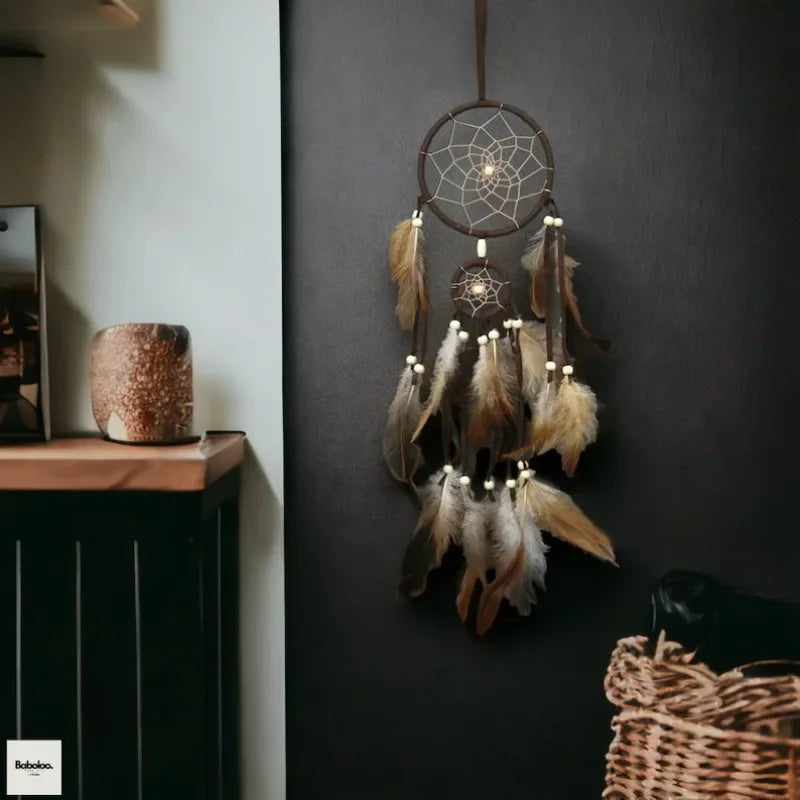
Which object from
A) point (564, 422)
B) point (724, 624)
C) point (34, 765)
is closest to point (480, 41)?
point (564, 422)

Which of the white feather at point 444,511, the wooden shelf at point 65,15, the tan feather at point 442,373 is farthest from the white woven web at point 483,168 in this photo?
the wooden shelf at point 65,15

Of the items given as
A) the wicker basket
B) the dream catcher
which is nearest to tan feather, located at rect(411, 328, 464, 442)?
the dream catcher

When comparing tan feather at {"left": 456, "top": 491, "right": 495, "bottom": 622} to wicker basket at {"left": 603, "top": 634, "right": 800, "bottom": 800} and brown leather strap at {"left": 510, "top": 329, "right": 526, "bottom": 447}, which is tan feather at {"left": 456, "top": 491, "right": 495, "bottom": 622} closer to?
brown leather strap at {"left": 510, "top": 329, "right": 526, "bottom": 447}

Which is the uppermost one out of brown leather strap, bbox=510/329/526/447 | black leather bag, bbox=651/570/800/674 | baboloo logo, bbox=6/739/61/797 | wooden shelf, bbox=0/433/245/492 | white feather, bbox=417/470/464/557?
brown leather strap, bbox=510/329/526/447

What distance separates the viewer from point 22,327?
146 cm

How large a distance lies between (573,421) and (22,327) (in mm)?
874

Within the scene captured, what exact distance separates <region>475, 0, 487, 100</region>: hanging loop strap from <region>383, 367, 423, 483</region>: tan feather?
50 centimetres

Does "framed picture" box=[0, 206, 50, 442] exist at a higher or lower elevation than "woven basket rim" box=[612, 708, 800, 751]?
higher

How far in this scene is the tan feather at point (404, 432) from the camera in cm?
165

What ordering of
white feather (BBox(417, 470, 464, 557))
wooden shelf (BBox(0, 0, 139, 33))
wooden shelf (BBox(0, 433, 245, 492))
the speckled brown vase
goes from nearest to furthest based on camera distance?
wooden shelf (BBox(0, 433, 245, 492)) < the speckled brown vase < wooden shelf (BBox(0, 0, 139, 33)) < white feather (BBox(417, 470, 464, 557))

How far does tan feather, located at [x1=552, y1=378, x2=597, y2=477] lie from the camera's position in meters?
1.60

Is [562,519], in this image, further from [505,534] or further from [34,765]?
[34,765]

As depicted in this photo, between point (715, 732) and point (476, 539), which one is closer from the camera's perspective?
point (715, 732)

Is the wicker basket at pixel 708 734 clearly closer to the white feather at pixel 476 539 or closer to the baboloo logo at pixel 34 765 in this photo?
the white feather at pixel 476 539
